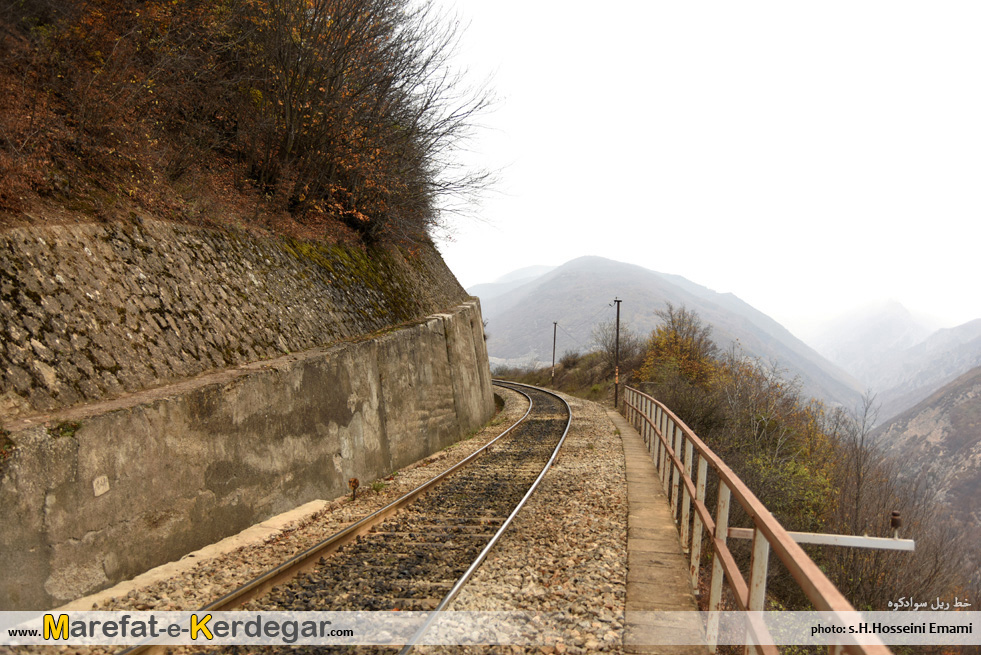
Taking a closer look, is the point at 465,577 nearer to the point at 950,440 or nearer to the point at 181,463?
the point at 181,463

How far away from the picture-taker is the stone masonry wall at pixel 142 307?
559cm

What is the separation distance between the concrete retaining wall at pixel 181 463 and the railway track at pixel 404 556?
1.43 meters

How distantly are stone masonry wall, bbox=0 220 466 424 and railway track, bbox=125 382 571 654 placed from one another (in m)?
2.76

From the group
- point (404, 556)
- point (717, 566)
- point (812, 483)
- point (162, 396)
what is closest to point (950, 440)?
point (812, 483)

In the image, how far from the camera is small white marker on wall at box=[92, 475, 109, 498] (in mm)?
5281

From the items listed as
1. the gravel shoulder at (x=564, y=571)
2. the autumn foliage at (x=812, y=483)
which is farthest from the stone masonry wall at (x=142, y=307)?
the autumn foliage at (x=812, y=483)

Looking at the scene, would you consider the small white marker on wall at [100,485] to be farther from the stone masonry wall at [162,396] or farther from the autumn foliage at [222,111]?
the autumn foliage at [222,111]

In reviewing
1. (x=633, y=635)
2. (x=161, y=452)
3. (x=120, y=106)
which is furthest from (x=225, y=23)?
(x=633, y=635)

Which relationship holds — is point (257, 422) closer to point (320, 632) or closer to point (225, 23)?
point (320, 632)

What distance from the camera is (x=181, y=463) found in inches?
245

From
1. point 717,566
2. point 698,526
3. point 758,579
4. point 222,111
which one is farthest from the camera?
point 222,111

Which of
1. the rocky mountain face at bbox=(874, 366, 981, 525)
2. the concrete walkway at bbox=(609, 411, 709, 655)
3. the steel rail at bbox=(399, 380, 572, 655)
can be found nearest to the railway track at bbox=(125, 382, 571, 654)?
the steel rail at bbox=(399, 380, 572, 655)

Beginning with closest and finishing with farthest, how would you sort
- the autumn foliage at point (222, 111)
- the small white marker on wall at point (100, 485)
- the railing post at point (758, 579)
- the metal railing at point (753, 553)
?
the metal railing at point (753, 553), the railing post at point (758, 579), the small white marker on wall at point (100, 485), the autumn foliage at point (222, 111)

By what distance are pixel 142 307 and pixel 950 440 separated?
153456 millimetres
